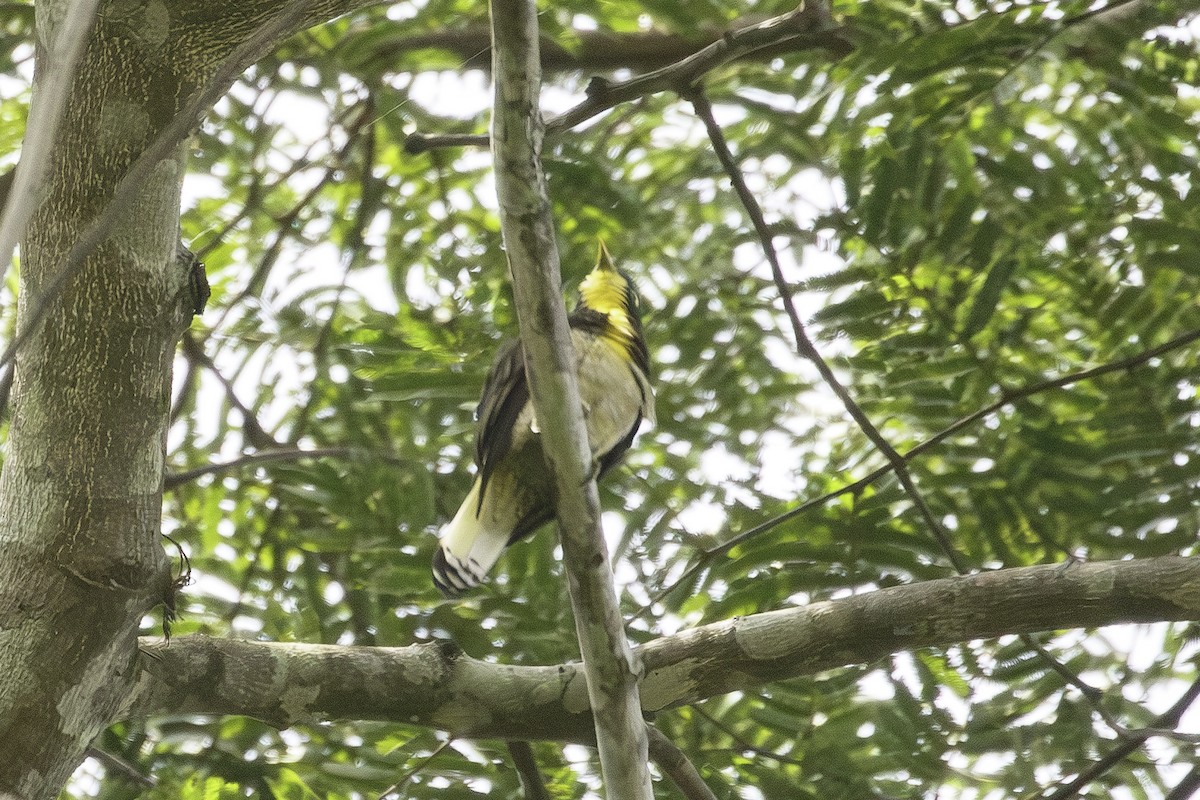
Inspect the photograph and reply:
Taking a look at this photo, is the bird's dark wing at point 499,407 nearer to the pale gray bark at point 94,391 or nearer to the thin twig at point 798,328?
the thin twig at point 798,328

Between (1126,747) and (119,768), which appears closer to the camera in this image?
(1126,747)

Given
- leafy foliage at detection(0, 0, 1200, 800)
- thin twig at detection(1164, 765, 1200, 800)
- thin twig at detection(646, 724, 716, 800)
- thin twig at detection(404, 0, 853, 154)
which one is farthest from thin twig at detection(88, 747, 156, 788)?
thin twig at detection(1164, 765, 1200, 800)

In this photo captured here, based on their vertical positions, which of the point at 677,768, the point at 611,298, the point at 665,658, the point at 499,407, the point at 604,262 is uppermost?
the point at 604,262

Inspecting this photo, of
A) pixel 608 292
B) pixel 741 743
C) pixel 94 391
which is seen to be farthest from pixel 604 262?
pixel 94 391

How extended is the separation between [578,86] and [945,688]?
Answer: 2.06 m

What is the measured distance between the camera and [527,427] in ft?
9.05

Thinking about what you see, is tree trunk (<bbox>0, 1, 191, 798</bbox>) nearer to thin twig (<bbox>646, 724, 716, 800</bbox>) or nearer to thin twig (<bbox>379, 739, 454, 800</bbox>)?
thin twig (<bbox>379, 739, 454, 800</bbox>)

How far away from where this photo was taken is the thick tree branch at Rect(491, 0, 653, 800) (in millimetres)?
1744

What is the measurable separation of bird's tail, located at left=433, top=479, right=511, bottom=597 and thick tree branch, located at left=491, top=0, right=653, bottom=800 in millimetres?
723

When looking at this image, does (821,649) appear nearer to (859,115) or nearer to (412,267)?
(859,115)

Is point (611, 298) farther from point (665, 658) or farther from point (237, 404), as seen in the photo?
point (665, 658)

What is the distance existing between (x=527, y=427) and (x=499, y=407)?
99 millimetres

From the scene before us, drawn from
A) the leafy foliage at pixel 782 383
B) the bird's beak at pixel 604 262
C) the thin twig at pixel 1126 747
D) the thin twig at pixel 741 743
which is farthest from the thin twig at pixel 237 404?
the thin twig at pixel 1126 747

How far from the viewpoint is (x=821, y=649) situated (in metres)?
2.08
